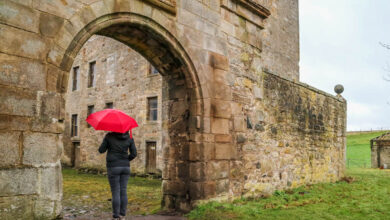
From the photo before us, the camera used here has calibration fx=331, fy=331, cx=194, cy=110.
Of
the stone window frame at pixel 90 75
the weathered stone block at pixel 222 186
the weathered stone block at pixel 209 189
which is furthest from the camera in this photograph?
the stone window frame at pixel 90 75

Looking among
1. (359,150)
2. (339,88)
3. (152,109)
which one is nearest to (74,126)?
(152,109)

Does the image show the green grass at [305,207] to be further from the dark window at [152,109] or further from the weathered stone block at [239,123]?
the dark window at [152,109]

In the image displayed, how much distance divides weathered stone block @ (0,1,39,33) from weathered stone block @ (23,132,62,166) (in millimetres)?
1173

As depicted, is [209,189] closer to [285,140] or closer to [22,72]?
[285,140]

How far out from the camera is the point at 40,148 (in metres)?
3.62

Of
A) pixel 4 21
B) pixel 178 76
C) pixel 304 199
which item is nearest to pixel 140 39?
pixel 178 76

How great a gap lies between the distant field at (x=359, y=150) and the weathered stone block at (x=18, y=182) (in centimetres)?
2741

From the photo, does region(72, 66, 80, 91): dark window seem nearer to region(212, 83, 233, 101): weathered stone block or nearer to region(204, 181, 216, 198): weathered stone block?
region(212, 83, 233, 101): weathered stone block

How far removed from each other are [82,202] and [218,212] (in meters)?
3.53

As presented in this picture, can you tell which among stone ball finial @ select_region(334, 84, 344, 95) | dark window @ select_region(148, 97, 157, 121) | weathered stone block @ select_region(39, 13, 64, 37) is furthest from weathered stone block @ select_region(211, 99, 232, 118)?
dark window @ select_region(148, 97, 157, 121)

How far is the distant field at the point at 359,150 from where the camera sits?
97.9 ft

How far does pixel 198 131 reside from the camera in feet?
18.8

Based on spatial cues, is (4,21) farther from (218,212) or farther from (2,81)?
(218,212)

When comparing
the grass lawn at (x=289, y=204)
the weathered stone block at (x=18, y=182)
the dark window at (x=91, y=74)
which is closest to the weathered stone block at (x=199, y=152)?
the grass lawn at (x=289, y=204)
